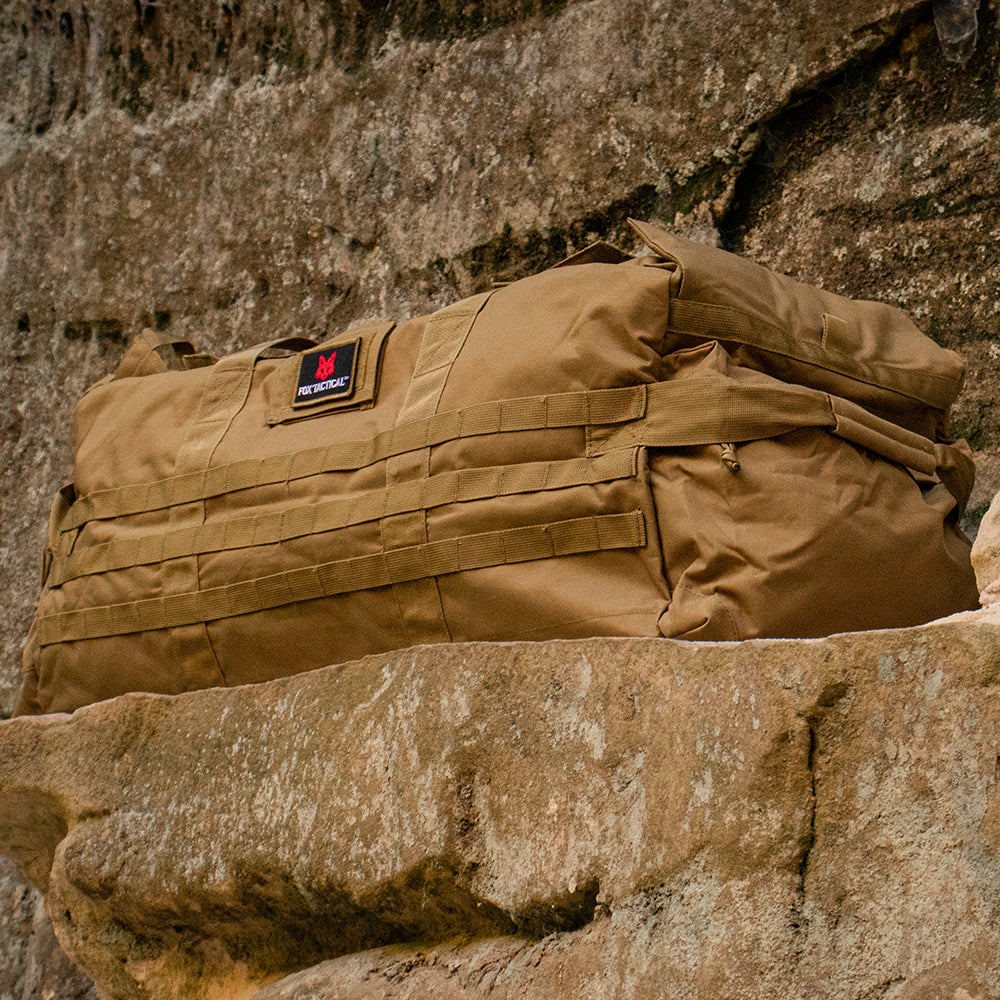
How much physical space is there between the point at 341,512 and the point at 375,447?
4.1 inches

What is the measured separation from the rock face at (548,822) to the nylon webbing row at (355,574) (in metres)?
0.12

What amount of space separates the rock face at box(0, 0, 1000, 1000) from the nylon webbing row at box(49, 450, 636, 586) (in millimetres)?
912

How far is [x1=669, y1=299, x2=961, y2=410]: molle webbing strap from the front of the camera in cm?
174

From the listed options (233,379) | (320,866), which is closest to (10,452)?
(233,379)

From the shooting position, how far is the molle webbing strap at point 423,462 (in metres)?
1.82

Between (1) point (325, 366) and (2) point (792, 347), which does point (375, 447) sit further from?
(2) point (792, 347)

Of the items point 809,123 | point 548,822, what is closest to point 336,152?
point 809,123

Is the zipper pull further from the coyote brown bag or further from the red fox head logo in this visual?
the red fox head logo

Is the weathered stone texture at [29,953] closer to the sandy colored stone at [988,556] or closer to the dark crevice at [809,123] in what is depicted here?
the dark crevice at [809,123]

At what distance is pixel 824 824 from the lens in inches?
52.8

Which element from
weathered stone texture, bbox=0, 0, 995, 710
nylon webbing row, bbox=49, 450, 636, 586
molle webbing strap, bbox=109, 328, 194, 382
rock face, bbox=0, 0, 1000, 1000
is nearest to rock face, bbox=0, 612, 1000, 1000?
nylon webbing row, bbox=49, 450, 636, 586

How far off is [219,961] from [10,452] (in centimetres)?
184

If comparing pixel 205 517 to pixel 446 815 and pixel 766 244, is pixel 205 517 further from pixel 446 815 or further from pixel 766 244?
pixel 766 244

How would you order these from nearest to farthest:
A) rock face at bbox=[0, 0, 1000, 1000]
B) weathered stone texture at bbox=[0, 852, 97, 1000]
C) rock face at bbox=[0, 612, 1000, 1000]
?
rock face at bbox=[0, 612, 1000, 1000], rock face at bbox=[0, 0, 1000, 1000], weathered stone texture at bbox=[0, 852, 97, 1000]
